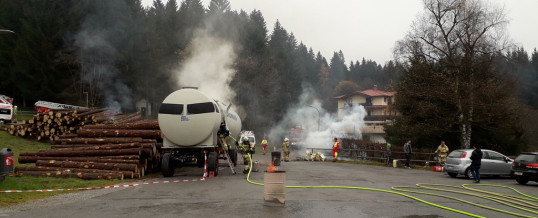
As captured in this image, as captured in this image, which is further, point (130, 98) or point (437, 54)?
point (130, 98)

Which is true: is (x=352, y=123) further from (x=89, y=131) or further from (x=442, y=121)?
(x=89, y=131)

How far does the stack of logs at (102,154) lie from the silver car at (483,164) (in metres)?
12.9

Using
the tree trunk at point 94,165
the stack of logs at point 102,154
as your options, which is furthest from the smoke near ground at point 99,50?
the tree trunk at point 94,165

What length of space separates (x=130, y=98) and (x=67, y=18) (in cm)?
1074

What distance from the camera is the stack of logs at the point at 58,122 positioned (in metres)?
24.7

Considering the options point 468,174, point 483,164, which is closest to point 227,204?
point 468,174

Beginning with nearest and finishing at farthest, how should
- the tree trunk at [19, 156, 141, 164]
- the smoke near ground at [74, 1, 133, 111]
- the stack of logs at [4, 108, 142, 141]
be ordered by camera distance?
the tree trunk at [19, 156, 141, 164] < the stack of logs at [4, 108, 142, 141] < the smoke near ground at [74, 1, 133, 111]

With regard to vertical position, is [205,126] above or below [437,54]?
below

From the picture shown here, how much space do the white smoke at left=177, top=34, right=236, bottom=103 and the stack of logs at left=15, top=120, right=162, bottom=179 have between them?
13301mm

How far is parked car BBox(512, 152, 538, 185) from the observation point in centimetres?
1597

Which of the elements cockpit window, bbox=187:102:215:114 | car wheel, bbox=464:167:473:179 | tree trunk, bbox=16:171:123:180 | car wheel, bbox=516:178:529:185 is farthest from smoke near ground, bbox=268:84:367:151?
tree trunk, bbox=16:171:123:180

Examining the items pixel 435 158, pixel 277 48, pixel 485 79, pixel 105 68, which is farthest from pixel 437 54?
pixel 277 48

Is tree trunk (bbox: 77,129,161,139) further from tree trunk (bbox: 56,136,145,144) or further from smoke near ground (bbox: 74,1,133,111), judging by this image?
smoke near ground (bbox: 74,1,133,111)

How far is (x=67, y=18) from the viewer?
44.8m
